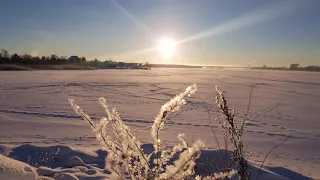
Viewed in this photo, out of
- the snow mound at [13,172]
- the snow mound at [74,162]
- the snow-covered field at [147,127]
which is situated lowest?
the snow-covered field at [147,127]

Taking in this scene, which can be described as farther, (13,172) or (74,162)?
(74,162)

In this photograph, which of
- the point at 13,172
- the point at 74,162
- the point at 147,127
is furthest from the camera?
the point at 147,127

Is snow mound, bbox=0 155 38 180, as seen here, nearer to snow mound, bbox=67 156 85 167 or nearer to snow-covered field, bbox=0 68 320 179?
snow-covered field, bbox=0 68 320 179

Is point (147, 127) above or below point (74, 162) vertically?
below

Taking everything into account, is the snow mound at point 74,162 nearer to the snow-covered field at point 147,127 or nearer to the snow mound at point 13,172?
the snow-covered field at point 147,127

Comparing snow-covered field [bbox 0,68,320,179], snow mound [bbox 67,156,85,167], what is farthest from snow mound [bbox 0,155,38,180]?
snow mound [bbox 67,156,85,167]

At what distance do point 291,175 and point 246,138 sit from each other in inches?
106

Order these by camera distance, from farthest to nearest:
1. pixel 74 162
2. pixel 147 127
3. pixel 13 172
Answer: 1. pixel 147 127
2. pixel 74 162
3. pixel 13 172

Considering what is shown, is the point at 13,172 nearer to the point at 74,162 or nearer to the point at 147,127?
the point at 74,162

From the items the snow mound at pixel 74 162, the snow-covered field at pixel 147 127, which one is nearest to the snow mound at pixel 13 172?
the snow-covered field at pixel 147 127

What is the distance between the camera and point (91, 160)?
586cm

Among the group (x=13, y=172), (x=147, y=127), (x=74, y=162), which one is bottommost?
(x=147, y=127)

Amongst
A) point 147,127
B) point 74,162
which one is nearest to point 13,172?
point 74,162

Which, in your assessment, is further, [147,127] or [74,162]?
A: [147,127]
